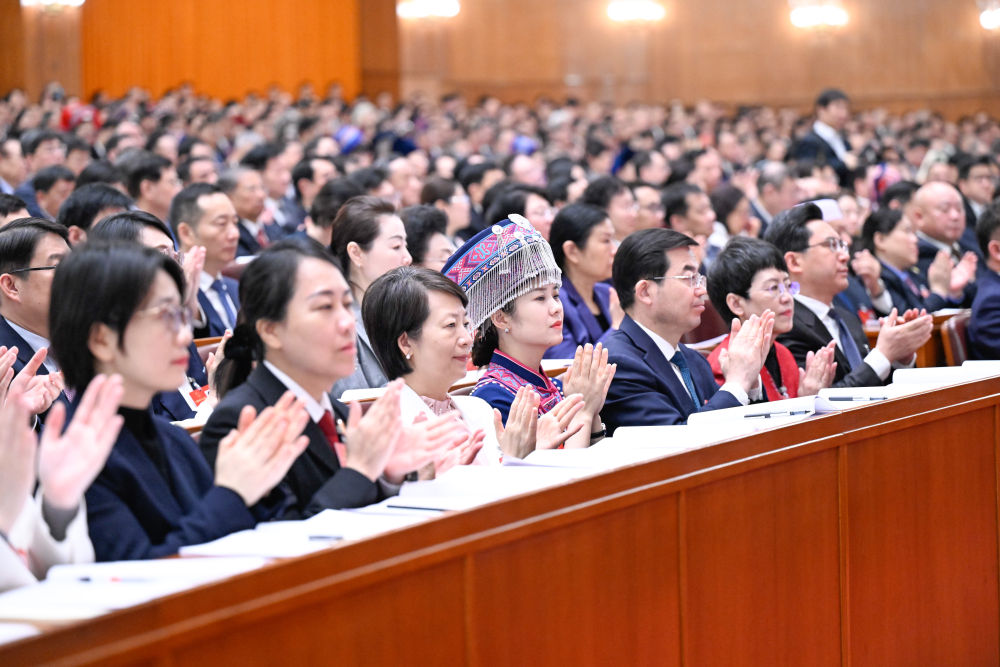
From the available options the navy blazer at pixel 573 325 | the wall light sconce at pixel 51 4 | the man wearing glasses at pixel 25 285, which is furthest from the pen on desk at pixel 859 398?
the wall light sconce at pixel 51 4

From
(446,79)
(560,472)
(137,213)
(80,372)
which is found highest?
(446,79)

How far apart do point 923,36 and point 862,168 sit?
8.37m

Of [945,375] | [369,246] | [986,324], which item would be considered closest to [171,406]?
[369,246]

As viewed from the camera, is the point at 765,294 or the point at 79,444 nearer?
the point at 79,444

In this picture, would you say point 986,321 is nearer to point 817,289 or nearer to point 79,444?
point 817,289

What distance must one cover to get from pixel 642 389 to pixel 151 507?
159 cm

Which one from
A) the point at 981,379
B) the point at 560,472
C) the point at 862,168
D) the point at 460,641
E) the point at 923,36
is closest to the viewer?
the point at 460,641

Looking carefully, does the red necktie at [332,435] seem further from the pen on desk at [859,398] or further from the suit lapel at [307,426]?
the pen on desk at [859,398]

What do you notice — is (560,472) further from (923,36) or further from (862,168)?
(923,36)

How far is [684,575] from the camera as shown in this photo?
208 centimetres

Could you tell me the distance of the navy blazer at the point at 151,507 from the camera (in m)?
1.74

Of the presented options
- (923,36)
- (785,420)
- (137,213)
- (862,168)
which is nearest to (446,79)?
(923,36)

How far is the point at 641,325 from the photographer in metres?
3.32

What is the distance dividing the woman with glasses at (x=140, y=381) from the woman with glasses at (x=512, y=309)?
46.1 inches
